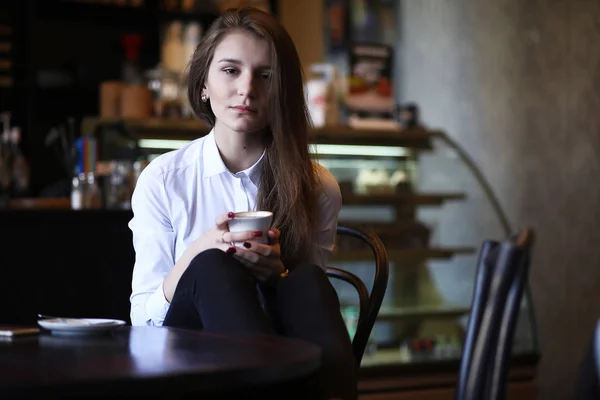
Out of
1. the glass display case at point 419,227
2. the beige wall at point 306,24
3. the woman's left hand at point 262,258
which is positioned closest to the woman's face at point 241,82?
the woman's left hand at point 262,258

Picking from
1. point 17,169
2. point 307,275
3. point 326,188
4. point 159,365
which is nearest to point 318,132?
point 17,169

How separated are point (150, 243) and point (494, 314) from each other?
1078mm

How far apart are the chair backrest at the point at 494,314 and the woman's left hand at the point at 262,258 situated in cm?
69

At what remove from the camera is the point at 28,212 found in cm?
325

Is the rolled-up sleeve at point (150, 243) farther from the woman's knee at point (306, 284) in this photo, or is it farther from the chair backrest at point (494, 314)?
the chair backrest at point (494, 314)

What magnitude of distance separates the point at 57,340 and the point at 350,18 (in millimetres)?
4499

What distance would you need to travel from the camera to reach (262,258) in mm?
1808

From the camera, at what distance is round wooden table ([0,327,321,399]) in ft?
3.48

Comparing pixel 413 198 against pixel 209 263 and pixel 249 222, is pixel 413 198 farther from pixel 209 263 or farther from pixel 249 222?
→ pixel 209 263

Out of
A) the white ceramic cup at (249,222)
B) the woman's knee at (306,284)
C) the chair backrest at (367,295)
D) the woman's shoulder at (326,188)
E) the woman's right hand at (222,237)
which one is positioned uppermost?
the woman's shoulder at (326,188)

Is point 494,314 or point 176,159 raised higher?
point 176,159

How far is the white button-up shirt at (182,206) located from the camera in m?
2.05

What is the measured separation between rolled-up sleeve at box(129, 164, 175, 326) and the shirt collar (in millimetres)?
107

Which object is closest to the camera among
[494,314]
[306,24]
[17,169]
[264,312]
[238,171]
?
[494,314]
